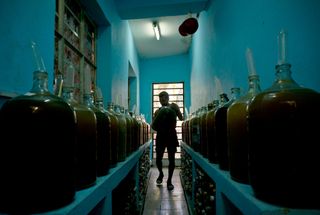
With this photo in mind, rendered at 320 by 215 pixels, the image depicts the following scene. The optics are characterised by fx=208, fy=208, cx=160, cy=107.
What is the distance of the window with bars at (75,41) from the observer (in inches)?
60.6

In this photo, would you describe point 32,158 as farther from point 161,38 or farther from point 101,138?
point 161,38

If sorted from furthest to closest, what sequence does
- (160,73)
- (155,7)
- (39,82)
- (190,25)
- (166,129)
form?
(160,73) < (190,25) < (166,129) < (155,7) < (39,82)

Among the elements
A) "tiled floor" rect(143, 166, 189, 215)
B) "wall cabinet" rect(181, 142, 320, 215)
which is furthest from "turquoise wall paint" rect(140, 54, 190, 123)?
"wall cabinet" rect(181, 142, 320, 215)

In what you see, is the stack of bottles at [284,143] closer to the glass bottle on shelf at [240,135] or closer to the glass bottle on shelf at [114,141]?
the glass bottle on shelf at [240,135]

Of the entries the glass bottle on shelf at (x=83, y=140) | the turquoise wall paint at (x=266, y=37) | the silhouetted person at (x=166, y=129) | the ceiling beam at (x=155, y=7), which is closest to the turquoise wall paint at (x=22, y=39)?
the glass bottle on shelf at (x=83, y=140)

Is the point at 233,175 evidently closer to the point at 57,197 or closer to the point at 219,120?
the point at 219,120

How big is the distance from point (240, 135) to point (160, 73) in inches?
212

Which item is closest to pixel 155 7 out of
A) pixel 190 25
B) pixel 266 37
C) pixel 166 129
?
pixel 190 25

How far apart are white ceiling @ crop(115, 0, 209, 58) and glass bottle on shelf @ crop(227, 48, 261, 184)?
2257mm

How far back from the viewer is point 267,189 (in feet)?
1.50

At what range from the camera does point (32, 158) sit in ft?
1.44

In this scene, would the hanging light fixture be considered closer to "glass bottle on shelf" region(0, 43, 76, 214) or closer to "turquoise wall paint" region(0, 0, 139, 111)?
"turquoise wall paint" region(0, 0, 139, 111)

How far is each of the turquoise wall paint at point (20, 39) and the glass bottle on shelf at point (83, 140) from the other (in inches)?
10.8

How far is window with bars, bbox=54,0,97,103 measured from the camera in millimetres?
1538
